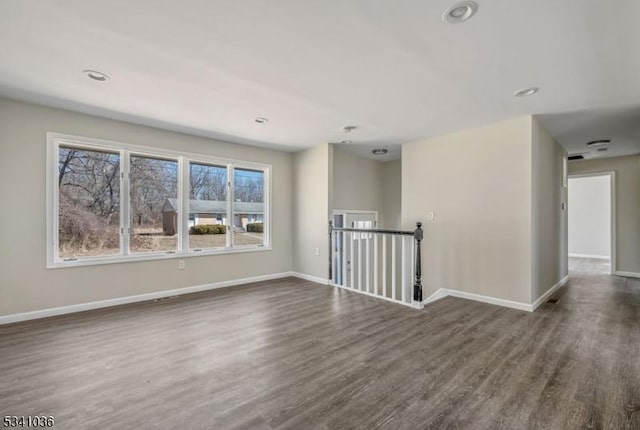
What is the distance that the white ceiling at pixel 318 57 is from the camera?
182cm

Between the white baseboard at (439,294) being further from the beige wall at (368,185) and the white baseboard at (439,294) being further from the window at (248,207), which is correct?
the window at (248,207)

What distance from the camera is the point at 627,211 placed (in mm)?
5812

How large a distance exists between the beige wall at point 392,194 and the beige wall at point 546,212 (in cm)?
279

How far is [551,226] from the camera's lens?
4469 millimetres

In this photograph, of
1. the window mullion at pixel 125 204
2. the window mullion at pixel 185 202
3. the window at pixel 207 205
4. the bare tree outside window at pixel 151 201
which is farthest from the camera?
the window at pixel 207 205

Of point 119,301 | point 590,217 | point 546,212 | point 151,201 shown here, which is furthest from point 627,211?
point 119,301

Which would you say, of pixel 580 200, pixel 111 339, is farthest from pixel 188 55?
pixel 580 200

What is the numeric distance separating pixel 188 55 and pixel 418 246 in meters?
3.20

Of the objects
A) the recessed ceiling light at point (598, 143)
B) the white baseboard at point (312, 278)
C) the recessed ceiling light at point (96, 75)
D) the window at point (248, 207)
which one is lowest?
the white baseboard at point (312, 278)

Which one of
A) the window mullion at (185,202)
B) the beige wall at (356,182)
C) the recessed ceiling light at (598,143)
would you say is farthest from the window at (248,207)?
the recessed ceiling light at (598,143)

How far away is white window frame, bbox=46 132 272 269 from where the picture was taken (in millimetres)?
3506

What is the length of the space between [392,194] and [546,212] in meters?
3.10

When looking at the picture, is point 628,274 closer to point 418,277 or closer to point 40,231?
point 418,277

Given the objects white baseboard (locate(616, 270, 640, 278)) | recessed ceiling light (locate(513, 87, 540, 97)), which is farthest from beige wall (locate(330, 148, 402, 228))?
white baseboard (locate(616, 270, 640, 278))
